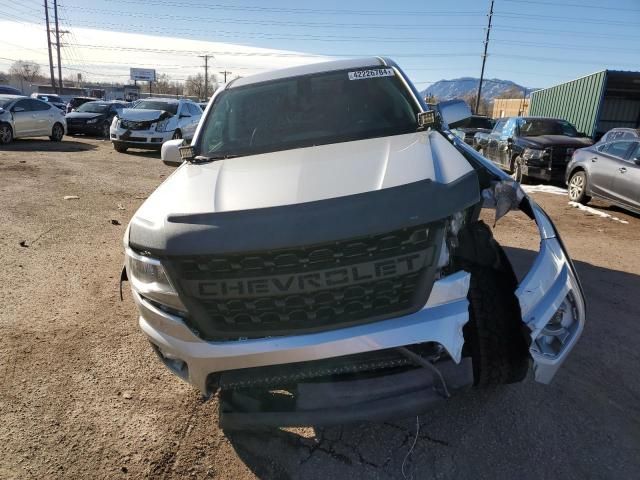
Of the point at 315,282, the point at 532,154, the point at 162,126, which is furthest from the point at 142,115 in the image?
the point at 315,282

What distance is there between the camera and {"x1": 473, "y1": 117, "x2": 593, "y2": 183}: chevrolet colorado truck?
10.4 m

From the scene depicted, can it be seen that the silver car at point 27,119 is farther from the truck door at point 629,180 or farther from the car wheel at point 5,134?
the truck door at point 629,180

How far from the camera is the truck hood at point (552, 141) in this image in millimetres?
10406

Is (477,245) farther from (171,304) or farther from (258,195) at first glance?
(171,304)

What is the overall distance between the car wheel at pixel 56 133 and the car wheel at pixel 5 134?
5.29 feet

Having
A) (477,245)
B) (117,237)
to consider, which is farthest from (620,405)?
(117,237)

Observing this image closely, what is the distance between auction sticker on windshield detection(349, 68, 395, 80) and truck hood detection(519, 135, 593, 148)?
26.6ft

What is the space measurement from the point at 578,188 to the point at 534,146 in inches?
89.5

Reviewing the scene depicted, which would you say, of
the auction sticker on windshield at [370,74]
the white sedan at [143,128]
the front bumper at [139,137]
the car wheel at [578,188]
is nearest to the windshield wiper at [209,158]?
the auction sticker on windshield at [370,74]

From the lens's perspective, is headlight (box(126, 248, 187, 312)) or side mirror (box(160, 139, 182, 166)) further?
side mirror (box(160, 139, 182, 166))

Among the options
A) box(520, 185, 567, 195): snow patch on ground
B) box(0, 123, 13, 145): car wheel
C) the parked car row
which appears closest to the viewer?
the parked car row

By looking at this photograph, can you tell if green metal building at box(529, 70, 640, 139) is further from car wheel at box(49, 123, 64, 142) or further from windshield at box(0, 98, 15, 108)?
windshield at box(0, 98, 15, 108)

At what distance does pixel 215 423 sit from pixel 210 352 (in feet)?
2.60

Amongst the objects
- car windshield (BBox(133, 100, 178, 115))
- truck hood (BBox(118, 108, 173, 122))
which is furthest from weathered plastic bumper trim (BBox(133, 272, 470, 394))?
car windshield (BBox(133, 100, 178, 115))
